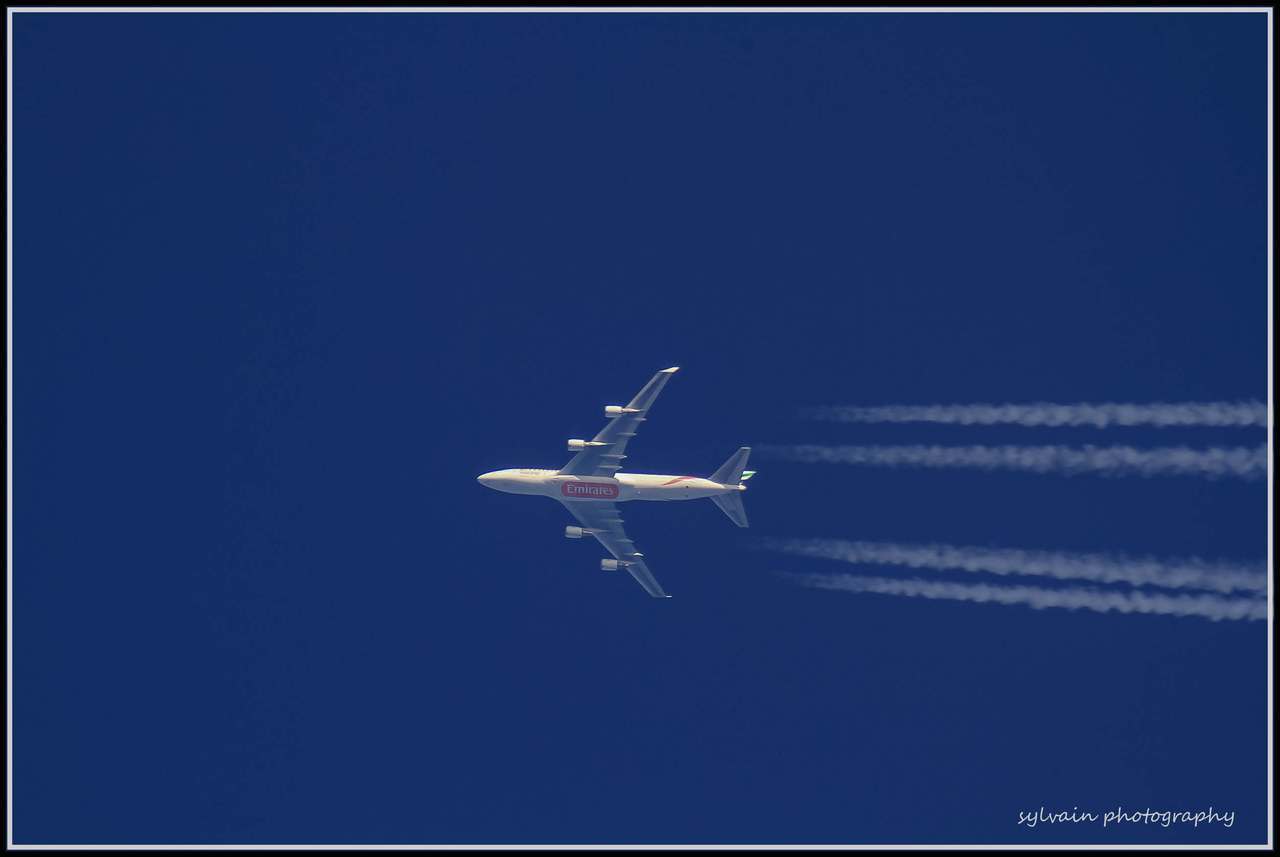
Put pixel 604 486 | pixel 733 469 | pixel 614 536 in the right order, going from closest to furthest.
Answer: pixel 733 469 → pixel 604 486 → pixel 614 536

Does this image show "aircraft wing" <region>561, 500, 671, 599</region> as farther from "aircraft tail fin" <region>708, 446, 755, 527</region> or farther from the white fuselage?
"aircraft tail fin" <region>708, 446, 755, 527</region>

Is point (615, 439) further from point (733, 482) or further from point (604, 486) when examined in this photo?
point (733, 482)

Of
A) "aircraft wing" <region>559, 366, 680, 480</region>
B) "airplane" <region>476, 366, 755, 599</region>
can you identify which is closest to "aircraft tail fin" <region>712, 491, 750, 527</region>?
"airplane" <region>476, 366, 755, 599</region>

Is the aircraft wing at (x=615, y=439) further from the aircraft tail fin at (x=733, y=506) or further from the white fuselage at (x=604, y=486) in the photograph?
the aircraft tail fin at (x=733, y=506)

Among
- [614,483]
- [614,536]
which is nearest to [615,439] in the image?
[614,483]

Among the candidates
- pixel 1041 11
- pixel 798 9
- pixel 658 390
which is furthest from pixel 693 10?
pixel 658 390

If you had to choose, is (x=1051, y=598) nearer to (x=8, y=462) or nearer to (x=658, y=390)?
(x=658, y=390)

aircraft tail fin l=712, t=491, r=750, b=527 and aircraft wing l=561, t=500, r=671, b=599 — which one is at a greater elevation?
aircraft tail fin l=712, t=491, r=750, b=527
